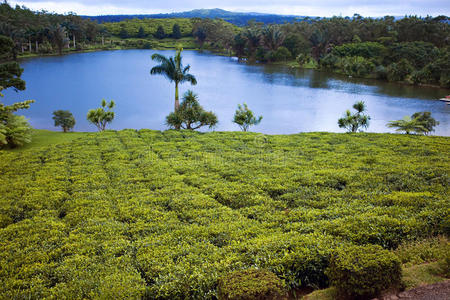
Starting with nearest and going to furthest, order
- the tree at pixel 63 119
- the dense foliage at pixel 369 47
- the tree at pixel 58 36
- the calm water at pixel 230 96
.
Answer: the tree at pixel 63 119 < the calm water at pixel 230 96 < the dense foliage at pixel 369 47 < the tree at pixel 58 36

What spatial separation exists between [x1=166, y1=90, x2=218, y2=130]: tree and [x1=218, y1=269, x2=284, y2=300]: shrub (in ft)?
72.3

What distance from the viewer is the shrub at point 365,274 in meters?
6.01

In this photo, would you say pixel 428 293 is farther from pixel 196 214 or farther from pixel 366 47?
pixel 366 47

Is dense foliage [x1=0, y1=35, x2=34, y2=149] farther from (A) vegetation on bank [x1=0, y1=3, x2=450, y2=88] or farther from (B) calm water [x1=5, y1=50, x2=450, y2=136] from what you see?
(A) vegetation on bank [x1=0, y1=3, x2=450, y2=88]

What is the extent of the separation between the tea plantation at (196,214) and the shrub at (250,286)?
1.89 ft

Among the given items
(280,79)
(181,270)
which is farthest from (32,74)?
(181,270)

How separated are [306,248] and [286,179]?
535 centimetres

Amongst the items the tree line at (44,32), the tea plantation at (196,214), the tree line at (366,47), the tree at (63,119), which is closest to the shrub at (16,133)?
the tea plantation at (196,214)

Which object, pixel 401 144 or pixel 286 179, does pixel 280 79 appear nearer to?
pixel 401 144

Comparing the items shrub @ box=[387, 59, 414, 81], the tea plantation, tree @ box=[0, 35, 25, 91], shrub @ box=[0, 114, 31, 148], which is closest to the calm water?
shrub @ box=[387, 59, 414, 81]

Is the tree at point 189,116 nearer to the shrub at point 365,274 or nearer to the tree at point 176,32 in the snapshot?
the shrub at point 365,274

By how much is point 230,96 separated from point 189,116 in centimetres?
2488

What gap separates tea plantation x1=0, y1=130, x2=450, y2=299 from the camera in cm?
700

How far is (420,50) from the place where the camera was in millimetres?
68250
